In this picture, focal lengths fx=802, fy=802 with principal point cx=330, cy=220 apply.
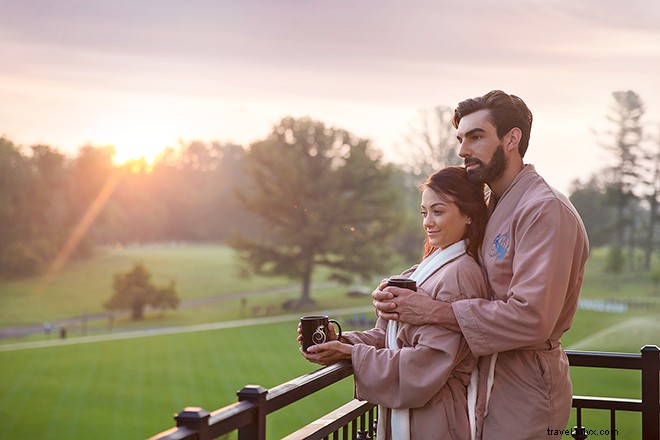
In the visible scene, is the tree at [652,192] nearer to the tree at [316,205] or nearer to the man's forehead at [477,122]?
the tree at [316,205]

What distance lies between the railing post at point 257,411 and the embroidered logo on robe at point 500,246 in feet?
2.56

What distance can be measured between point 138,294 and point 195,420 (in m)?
40.7

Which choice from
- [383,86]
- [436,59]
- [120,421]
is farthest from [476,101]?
[383,86]

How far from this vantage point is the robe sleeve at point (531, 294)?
2.03 meters

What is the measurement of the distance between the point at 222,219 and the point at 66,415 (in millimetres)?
20222

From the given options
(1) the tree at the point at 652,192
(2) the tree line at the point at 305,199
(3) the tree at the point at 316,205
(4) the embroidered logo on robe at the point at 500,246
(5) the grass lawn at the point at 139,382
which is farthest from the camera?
(3) the tree at the point at 316,205

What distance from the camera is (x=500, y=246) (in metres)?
2.16

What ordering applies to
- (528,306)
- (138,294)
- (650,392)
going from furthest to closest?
(138,294), (650,392), (528,306)

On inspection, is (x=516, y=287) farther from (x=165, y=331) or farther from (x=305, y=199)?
(x=305, y=199)

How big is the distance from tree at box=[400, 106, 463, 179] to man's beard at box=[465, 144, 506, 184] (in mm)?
33260

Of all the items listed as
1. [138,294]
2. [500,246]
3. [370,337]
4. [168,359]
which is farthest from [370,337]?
[138,294]

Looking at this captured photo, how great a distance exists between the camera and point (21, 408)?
30.5 metres

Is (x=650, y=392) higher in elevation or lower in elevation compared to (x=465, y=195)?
lower

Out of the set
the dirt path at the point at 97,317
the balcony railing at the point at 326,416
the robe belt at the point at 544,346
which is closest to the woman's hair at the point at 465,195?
the robe belt at the point at 544,346
